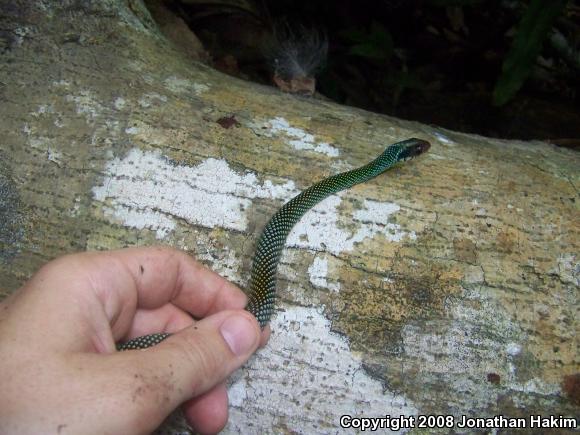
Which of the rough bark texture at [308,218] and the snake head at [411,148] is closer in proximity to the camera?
the rough bark texture at [308,218]

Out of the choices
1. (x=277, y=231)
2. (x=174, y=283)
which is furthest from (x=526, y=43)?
(x=174, y=283)

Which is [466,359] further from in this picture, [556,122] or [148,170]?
[556,122]

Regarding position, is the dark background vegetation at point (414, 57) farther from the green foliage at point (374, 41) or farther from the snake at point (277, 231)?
the snake at point (277, 231)

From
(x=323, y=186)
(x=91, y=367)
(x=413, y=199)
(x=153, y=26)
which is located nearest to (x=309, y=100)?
(x=323, y=186)

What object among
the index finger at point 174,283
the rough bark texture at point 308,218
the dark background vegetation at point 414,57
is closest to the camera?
the index finger at point 174,283

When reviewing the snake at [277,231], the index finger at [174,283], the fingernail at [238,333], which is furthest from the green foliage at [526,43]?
the fingernail at [238,333]

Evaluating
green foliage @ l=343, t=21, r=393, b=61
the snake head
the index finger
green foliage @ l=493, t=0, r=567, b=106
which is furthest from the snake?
green foliage @ l=343, t=21, r=393, b=61

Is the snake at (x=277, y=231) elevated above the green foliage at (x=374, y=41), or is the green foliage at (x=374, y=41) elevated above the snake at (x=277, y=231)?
the green foliage at (x=374, y=41)

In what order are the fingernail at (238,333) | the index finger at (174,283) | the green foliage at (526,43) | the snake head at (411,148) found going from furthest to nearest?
the green foliage at (526,43) < the snake head at (411,148) < the index finger at (174,283) < the fingernail at (238,333)

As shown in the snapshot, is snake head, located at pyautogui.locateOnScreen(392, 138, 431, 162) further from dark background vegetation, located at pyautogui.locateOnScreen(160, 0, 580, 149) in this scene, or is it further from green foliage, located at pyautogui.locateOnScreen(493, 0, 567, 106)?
dark background vegetation, located at pyautogui.locateOnScreen(160, 0, 580, 149)
